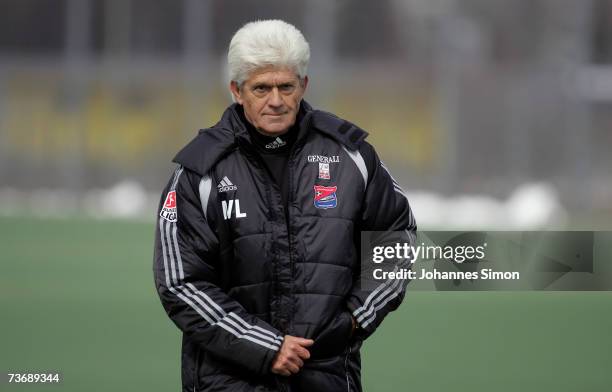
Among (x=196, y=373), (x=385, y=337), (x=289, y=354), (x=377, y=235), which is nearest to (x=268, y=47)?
(x=377, y=235)

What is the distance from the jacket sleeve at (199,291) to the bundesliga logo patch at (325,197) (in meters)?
0.35

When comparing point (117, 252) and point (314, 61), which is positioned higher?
point (314, 61)

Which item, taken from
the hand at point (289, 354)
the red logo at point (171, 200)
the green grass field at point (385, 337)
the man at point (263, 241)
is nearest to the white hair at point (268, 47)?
the man at point (263, 241)

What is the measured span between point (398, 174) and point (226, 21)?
414 cm

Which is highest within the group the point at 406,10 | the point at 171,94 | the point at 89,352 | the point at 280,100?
the point at 406,10

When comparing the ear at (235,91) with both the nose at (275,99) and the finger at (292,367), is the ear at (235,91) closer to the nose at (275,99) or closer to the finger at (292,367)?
the nose at (275,99)

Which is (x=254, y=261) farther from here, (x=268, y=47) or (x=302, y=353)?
(x=268, y=47)

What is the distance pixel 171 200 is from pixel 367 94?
62.0ft

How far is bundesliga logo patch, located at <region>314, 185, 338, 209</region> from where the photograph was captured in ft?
13.8

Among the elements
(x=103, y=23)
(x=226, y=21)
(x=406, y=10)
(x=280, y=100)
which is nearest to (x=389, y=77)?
(x=406, y=10)

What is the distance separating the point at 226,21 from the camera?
23406 millimetres

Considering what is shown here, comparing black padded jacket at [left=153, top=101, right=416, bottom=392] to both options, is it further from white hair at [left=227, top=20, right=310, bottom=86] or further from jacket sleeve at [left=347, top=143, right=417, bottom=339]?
white hair at [left=227, top=20, right=310, bottom=86]

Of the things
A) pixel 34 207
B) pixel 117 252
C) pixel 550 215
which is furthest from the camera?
pixel 34 207

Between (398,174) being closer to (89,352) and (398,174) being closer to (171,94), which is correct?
(171,94)
